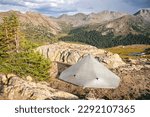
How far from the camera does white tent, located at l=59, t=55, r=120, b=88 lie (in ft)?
64.5

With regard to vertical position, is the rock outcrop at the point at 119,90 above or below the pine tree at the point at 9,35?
below

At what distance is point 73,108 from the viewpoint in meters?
9.05

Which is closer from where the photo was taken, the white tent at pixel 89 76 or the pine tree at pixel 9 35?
the white tent at pixel 89 76

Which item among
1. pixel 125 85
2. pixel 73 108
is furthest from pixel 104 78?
pixel 73 108

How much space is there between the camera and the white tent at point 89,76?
64.5 feet

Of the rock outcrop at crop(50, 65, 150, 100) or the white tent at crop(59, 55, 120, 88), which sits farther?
the rock outcrop at crop(50, 65, 150, 100)

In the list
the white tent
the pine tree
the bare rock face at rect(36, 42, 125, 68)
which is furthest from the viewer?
the bare rock face at rect(36, 42, 125, 68)

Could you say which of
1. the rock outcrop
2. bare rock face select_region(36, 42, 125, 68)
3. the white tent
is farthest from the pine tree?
the white tent

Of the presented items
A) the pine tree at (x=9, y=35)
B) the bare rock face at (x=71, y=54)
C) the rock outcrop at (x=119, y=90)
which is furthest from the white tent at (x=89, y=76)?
the bare rock face at (x=71, y=54)

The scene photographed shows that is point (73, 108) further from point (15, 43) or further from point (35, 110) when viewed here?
point (15, 43)

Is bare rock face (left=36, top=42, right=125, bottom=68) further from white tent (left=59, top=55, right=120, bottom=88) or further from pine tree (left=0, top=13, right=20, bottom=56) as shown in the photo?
white tent (left=59, top=55, right=120, bottom=88)

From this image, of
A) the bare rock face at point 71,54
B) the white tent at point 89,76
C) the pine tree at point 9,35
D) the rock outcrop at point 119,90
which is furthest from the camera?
the bare rock face at point 71,54

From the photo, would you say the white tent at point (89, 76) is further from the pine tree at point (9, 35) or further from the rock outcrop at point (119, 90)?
the pine tree at point (9, 35)

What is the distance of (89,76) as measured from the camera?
66.2 feet
